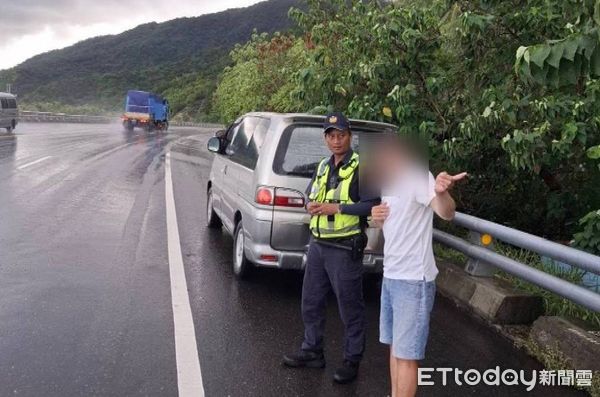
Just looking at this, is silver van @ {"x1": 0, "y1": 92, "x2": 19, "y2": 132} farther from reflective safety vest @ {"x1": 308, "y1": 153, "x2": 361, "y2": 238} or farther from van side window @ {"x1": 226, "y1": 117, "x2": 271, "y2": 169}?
reflective safety vest @ {"x1": 308, "y1": 153, "x2": 361, "y2": 238}

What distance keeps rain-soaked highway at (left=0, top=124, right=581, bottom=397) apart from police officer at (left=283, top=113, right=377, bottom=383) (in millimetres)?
264

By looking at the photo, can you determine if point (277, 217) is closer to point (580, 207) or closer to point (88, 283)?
point (88, 283)

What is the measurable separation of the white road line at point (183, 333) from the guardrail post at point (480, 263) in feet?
9.07

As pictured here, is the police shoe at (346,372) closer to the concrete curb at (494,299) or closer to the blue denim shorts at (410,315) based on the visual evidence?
the blue denim shorts at (410,315)

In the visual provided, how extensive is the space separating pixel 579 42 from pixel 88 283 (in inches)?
189

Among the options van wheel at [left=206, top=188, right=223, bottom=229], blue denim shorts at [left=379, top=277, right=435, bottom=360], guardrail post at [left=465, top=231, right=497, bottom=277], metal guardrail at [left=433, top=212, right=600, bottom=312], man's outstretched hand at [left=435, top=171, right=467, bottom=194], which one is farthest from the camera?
van wheel at [left=206, top=188, right=223, bottom=229]

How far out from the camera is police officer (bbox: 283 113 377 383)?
3963mm

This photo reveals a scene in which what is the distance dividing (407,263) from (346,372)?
3.58ft

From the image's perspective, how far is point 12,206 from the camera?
9.80 meters

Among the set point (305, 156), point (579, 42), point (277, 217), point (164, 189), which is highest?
point (579, 42)

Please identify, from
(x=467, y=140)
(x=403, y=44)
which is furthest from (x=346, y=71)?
(x=467, y=140)

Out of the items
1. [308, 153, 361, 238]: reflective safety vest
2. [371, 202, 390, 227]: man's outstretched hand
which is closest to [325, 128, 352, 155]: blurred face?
[308, 153, 361, 238]: reflective safety vest

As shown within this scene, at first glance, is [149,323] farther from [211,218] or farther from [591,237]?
[591,237]

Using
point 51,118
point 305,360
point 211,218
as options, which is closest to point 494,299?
point 305,360
